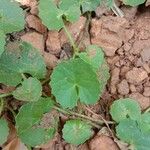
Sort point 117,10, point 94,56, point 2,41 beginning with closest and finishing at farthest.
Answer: point 2,41 → point 94,56 → point 117,10

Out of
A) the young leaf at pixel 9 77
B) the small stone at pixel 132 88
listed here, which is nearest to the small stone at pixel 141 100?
the small stone at pixel 132 88

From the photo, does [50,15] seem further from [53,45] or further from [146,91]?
[146,91]

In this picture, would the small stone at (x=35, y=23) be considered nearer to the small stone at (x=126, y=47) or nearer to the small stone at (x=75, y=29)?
the small stone at (x=75, y=29)

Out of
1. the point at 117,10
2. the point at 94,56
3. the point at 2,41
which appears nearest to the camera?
the point at 2,41

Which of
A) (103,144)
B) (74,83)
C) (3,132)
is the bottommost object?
(103,144)

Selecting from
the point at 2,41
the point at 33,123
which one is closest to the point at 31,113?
the point at 33,123

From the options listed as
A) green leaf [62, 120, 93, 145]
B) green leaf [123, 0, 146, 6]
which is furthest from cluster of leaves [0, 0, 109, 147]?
green leaf [123, 0, 146, 6]

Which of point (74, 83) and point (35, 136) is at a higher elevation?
point (74, 83)
